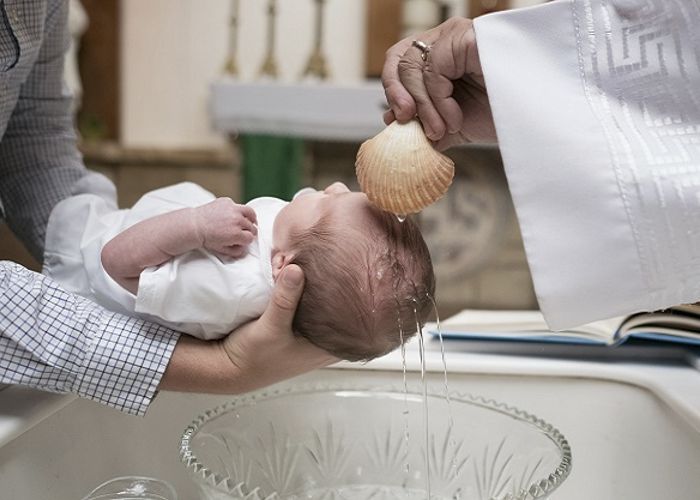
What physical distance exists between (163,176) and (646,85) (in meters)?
2.60

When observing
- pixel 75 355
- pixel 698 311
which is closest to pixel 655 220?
pixel 698 311

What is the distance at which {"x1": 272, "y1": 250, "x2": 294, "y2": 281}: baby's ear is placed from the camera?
81 centimetres

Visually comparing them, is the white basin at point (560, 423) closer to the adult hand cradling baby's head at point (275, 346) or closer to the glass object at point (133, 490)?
the glass object at point (133, 490)

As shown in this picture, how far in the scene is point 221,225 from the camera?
0.80m

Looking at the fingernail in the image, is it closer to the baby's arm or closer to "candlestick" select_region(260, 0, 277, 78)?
the baby's arm

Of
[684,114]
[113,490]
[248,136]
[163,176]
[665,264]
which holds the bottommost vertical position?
[163,176]

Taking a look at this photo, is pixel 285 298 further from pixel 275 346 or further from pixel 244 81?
pixel 244 81

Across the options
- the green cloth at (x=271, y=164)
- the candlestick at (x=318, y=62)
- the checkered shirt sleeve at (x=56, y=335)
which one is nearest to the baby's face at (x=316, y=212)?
the checkered shirt sleeve at (x=56, y=335)

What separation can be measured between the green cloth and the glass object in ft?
6.91

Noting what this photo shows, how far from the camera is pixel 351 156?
310cm

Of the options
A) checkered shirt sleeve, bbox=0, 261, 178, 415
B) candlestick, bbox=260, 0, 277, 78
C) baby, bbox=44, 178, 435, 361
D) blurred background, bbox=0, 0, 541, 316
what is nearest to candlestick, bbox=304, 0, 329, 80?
blurred background, bbox=0, 0, 541, 316

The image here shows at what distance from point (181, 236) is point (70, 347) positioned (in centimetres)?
13

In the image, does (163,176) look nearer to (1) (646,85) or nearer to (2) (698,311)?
(2) (698,311)

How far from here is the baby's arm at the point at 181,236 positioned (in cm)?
80
